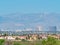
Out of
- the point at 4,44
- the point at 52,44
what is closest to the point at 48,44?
the point at 52,44

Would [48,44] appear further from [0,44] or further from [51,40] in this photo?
[0,44]

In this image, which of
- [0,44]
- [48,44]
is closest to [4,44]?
[0,44]

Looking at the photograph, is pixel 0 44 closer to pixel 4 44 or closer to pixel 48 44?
pixel 4 44

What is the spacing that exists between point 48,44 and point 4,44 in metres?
14.7

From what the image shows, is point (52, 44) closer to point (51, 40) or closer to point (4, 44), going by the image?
point (51, 40)

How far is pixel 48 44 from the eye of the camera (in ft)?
158

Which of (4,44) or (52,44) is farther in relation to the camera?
(4,44)

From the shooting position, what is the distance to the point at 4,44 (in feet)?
200

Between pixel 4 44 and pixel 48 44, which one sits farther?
pixel 4 44

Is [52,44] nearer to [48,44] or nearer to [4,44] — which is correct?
[48,44]

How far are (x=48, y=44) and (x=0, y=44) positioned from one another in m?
14.9

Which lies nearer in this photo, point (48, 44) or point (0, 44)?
point (48, 44)

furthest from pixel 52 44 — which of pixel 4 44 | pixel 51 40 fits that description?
pixel 4 44

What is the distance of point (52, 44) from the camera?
48469 millimetres
